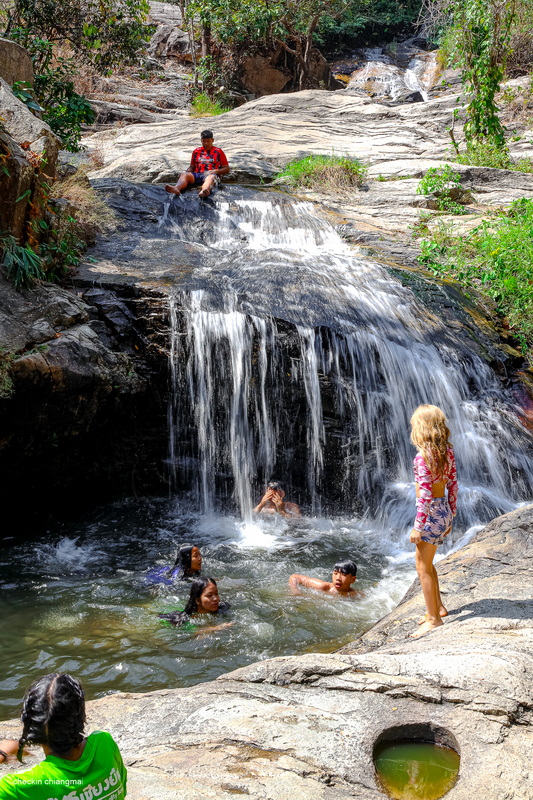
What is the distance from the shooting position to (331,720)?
2965mm

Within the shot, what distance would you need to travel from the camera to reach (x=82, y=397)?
8.01m

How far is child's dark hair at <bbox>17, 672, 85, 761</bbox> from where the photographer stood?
2078mm

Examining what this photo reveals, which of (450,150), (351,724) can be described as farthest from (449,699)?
(450,150)

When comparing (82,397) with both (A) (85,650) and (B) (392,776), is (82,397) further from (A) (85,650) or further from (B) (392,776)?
(B) (392,776)

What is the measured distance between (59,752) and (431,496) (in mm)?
3083

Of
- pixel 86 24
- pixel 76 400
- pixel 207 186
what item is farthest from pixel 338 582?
pixel 86 24

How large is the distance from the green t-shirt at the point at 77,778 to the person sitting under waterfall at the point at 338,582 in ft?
13.8

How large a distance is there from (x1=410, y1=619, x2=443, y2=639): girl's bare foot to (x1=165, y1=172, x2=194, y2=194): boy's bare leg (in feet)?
34.6

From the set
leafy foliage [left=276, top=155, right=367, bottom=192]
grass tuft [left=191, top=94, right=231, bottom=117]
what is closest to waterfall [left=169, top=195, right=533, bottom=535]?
Answer: leafy foliage [left=276, top=155, right=367, bottom=192]

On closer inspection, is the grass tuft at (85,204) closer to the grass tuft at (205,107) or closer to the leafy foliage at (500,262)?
the leafy foliage at (500,262)

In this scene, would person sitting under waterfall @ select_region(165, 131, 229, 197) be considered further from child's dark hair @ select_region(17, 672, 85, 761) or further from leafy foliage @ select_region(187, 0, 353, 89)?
child's dark hair @ select_region(17, 672, 85, 761)

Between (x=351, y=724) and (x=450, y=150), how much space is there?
52.2 feet

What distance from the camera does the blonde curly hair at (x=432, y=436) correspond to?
4.46 meters

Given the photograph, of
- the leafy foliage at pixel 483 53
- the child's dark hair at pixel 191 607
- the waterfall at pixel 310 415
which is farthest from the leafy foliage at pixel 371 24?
the child's dark hair at pixel 191 607
